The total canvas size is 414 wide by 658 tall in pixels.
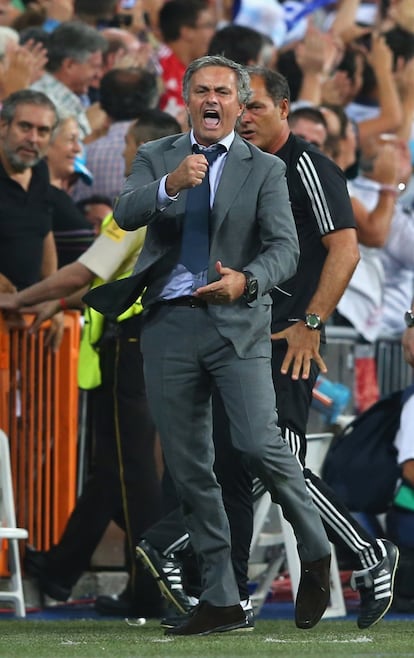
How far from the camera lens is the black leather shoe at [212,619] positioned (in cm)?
702

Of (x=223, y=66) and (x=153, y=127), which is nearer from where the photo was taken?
(x=223, y=66)

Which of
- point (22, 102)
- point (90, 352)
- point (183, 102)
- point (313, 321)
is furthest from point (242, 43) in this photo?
point (313, 321)

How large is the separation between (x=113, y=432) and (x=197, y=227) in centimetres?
249

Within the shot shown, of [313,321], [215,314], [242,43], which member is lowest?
[313,321]

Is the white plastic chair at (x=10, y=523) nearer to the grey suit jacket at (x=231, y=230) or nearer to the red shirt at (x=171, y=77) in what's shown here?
the grey suit jacket at (x=231, y=230)

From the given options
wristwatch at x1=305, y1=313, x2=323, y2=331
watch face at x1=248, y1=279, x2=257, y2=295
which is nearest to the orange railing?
wristwatch at x1=305, y1=313, x2=323, y2=331

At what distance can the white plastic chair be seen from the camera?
8.84 meters

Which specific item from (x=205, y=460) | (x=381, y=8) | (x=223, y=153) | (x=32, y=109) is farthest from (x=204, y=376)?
(x=381, y=8)

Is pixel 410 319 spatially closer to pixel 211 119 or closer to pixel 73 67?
pixel 211 119

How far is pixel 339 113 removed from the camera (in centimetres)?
1188

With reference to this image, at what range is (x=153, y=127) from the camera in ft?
29.8

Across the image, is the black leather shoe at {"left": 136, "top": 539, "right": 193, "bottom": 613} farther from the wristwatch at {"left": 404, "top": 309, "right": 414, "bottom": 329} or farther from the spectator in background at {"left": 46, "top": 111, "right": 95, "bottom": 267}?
the spectator in background at {"left": 46, "top": 111, "right": 95, "bottom": 267}

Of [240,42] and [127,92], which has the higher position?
[240,42]

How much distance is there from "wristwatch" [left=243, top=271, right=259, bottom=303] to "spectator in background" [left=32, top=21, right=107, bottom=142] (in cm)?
538
